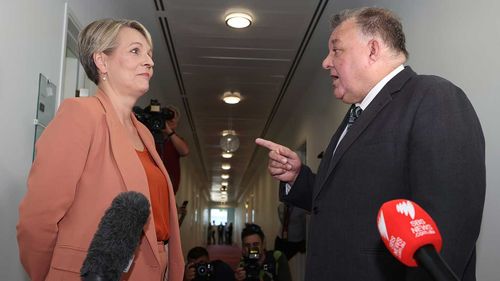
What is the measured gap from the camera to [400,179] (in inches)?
54.0

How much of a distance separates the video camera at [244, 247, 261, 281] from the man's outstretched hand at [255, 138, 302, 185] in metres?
2.19

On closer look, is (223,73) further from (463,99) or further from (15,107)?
(463,99)

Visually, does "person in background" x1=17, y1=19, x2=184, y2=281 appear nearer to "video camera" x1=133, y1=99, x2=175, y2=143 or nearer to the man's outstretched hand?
the man's outstretched hand

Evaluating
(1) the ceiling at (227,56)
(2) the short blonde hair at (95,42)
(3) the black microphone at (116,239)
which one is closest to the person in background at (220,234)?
(1) the ceiling at (227,56)

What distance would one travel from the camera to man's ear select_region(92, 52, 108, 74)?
1839 mm

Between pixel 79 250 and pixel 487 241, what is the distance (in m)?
1.55

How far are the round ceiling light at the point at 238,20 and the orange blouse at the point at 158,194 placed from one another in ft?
7.96

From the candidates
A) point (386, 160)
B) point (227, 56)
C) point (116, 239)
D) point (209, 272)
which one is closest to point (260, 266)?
point (209, 272)

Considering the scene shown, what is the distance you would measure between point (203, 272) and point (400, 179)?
2862 mm

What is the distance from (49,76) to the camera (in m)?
2.34

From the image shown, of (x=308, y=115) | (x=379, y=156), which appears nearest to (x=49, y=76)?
(x=379, y=156)

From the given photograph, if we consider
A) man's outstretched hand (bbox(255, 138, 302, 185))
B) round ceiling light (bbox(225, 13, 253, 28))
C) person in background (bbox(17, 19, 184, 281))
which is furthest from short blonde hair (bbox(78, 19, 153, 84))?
round ceiling light (bbox(225, 13, 253, 28))

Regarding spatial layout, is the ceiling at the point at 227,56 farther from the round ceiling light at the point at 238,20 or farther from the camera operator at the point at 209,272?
the camera operator at the point at 209,272

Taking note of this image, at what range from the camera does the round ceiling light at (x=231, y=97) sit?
631cm
